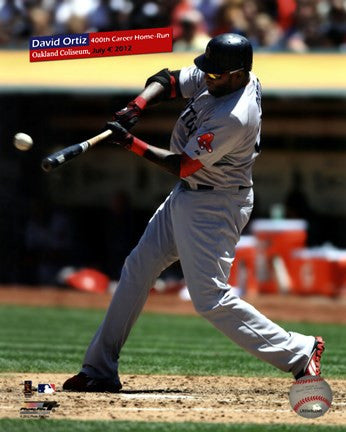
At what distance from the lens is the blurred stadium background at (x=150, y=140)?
46.7 ft

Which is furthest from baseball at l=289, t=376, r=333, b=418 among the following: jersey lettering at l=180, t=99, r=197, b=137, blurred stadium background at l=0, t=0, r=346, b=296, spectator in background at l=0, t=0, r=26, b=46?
spectator in background at l=0, t=0, r=26, b=46

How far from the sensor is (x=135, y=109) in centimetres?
591

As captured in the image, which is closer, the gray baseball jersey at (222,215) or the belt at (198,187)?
the gray baseball jersey at (222,215)

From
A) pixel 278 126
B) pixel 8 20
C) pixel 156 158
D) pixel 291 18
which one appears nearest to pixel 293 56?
pixel 291 18

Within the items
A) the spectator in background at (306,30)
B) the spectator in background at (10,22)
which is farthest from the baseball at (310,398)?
the spectator in background at (10,22)

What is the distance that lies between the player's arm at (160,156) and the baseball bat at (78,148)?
0.20 ft

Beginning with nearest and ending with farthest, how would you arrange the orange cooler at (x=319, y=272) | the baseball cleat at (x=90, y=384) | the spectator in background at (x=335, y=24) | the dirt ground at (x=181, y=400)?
the dirt ground at (x=181, y=400) < the baseball cleat at (x=90, y=384) < the spectator in background at (x=335, y=24) < the orange cooler at (x=319, y=272)

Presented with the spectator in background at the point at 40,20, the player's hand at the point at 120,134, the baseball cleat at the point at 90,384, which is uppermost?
the spectator in background at the point at 40,20

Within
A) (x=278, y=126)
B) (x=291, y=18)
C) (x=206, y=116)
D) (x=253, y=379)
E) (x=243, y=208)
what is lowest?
(x=253, y=379)

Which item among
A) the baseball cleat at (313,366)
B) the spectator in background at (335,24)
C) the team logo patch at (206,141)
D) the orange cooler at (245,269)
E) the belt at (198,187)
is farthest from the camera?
the orange cooler at (245,269)

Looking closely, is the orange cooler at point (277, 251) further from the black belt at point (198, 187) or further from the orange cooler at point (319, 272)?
the black belt at point (198, 187)

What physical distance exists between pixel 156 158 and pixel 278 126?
1044cm

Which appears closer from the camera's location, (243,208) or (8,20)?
(243,208)

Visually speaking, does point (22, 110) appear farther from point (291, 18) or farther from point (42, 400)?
point (42, 400)
